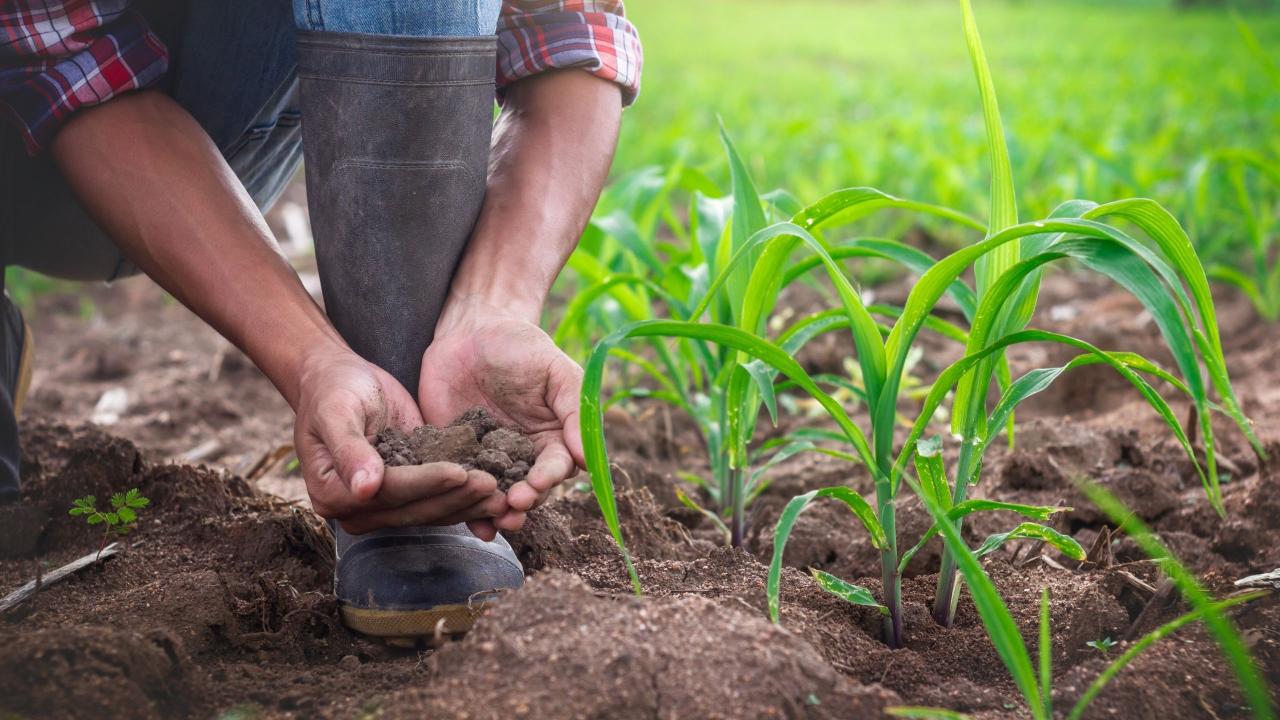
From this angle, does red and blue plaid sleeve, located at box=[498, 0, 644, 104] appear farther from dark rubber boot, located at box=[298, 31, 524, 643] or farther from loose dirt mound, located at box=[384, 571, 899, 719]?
loose dirt mound, located at box=[384, 571, 899, 719]

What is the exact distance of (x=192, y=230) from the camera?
122cm

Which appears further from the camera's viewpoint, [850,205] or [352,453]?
[850,205]

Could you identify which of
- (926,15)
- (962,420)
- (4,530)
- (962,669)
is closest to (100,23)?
(4,530)

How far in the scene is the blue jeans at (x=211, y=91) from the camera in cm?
146

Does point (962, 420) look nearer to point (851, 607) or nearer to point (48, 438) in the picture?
point (851, 607)

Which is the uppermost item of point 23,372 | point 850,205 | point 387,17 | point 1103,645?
point 387,17

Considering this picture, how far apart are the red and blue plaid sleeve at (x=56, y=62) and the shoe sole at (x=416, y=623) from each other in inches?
26.7

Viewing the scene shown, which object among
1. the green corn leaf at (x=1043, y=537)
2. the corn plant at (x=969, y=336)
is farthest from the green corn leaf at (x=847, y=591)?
the green corn leaf at (x=1043, y=537)

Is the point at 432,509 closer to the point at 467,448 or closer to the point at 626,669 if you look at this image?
the point at 467,448

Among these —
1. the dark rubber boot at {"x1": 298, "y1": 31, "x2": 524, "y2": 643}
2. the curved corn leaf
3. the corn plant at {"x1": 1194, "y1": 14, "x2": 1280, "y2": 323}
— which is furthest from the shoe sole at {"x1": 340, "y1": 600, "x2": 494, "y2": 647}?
the corn plant at {"x1": 1194, "y1": 14, "x2": 1280, "y2": 323}

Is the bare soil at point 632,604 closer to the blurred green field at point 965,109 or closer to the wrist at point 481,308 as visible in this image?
the wrist at point 481,308

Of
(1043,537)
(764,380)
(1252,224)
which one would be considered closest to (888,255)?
(764,380)

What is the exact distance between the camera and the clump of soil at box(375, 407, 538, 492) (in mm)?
1106

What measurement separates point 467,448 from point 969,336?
1.77ft
